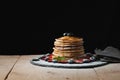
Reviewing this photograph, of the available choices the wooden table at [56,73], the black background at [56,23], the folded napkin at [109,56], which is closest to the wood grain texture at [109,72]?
the wooden table at [56,73]

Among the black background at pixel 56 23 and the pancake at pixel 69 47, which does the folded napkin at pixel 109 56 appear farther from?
the black background at pixel 56 23

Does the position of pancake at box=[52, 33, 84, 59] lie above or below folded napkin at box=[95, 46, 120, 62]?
above

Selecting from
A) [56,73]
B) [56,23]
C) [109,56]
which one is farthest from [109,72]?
[56,23]

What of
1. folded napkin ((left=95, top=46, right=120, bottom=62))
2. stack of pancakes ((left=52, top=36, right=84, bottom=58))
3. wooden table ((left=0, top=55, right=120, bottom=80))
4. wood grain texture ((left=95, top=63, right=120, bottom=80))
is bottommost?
wood grain texture ((left=95, top=63, right=120, bottom=80))

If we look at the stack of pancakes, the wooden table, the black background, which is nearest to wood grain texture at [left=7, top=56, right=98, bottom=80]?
the wooden table

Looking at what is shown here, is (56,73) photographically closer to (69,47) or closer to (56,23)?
(69,47)

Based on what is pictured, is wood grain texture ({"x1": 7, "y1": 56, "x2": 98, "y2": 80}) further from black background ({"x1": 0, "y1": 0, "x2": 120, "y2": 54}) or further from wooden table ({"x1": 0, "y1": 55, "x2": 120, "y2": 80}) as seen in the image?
black background ({"x1": 0, "y1": 0, "x2": 120, "y2": 54})

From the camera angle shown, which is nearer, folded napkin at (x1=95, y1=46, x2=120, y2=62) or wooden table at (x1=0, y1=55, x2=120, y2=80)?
wooden table at (x1=0, y1=55, x2=120, y2=80)

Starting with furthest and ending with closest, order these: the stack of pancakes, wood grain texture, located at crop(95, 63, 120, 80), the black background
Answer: the black background, the stack of pancakes, wood grain texture, located at crop(95, 63, 120, 80)
